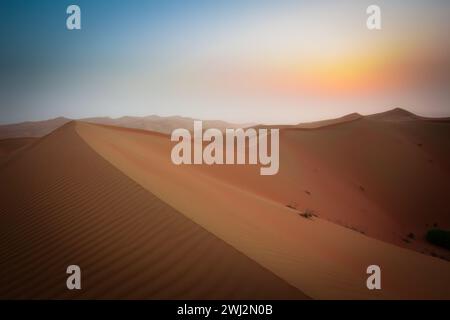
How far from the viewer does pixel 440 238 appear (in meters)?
11.8

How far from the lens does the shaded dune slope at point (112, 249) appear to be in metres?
3.50

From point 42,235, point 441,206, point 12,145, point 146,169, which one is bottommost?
point 441,206

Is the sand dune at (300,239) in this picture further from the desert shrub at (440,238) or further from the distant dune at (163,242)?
the desert shrub at (440,238)

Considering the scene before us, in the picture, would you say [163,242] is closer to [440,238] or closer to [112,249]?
[112,249]

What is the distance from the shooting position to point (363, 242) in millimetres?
7371

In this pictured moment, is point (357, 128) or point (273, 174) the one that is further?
point (357, 128)

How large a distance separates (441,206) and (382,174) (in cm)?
337

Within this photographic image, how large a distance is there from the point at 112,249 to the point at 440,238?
12.5 metres

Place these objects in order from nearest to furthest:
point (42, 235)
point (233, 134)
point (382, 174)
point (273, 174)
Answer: point (42, 235) < point (273, 174) < point (382, 174) < point (233, 134)

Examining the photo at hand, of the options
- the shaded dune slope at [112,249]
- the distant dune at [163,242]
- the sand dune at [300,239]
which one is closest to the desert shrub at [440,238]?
the distant dune at [163,242]

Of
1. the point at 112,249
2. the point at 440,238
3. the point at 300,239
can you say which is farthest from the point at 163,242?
the point at 440,238

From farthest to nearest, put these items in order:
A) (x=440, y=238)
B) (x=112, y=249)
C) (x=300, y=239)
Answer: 1. (x=440, y=238)
2. (x=300, y=239)
3. (x=112, y=249)
